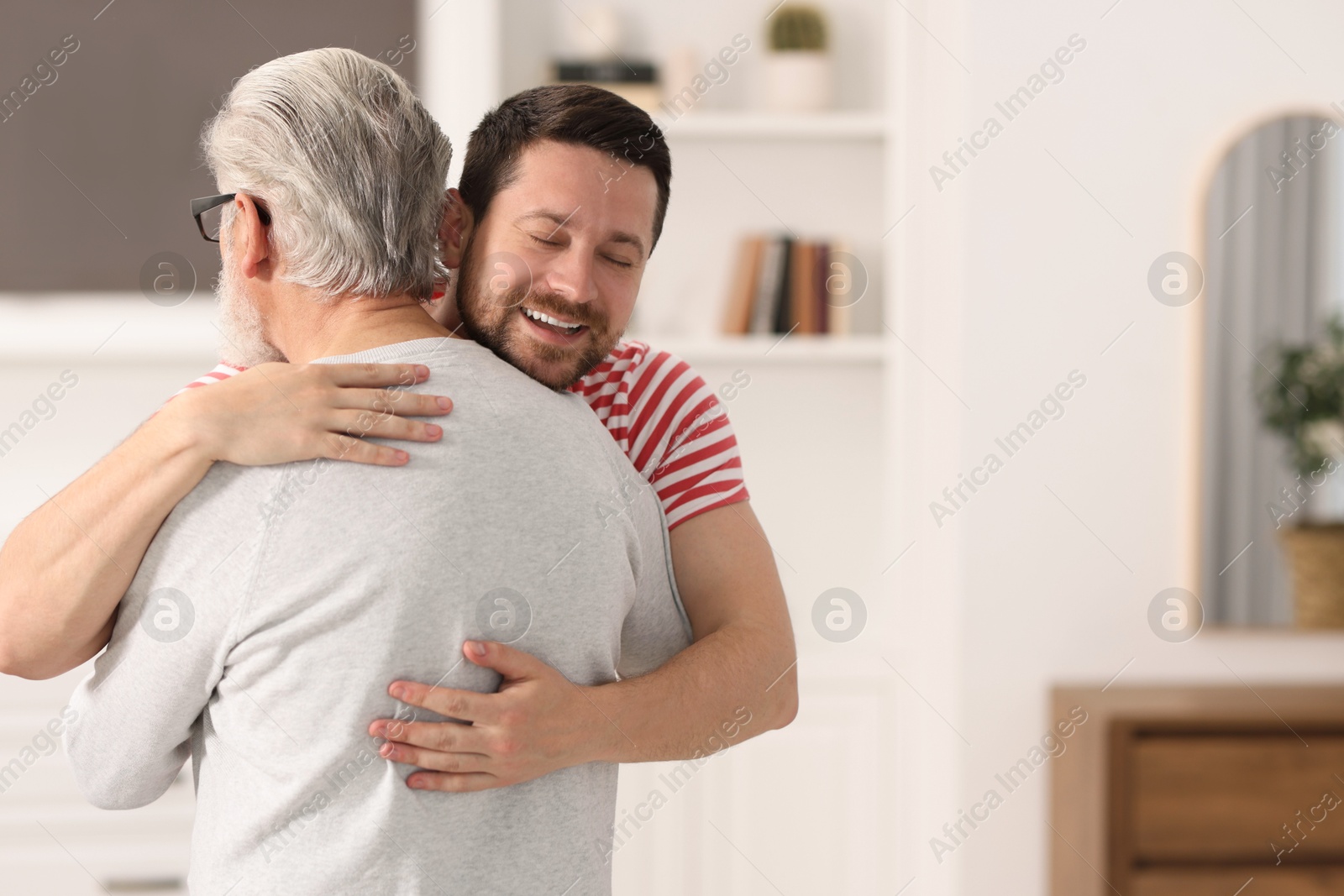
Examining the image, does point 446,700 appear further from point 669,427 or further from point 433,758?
point 669,427

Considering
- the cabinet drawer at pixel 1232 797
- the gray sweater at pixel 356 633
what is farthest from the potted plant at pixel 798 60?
the gray sweater at pixel 356 633

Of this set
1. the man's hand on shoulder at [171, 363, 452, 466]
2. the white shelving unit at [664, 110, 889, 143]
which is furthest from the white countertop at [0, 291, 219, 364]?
the man's hand on shoulder at [171, 363, 452, 466]

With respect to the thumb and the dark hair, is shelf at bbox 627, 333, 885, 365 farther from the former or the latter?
the thumb

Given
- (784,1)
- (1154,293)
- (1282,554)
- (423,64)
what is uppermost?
(784,1)

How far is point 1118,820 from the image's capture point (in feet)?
7.21

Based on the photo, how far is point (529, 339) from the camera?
1032 millimetres

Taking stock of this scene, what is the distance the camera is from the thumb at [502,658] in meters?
0.79

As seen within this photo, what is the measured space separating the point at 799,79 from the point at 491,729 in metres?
2.25

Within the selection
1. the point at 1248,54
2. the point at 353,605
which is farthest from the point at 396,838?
the point at 1248,54

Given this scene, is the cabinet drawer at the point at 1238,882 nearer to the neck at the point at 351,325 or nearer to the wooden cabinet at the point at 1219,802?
the wooden cabinet at the point at 1219,802

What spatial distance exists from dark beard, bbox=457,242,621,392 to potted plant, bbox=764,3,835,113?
1.84 metres

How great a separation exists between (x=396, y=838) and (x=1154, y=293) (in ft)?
7.06

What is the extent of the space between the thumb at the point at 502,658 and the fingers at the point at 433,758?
0.21 feet

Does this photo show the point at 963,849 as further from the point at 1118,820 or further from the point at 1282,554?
the point at 1282,554
